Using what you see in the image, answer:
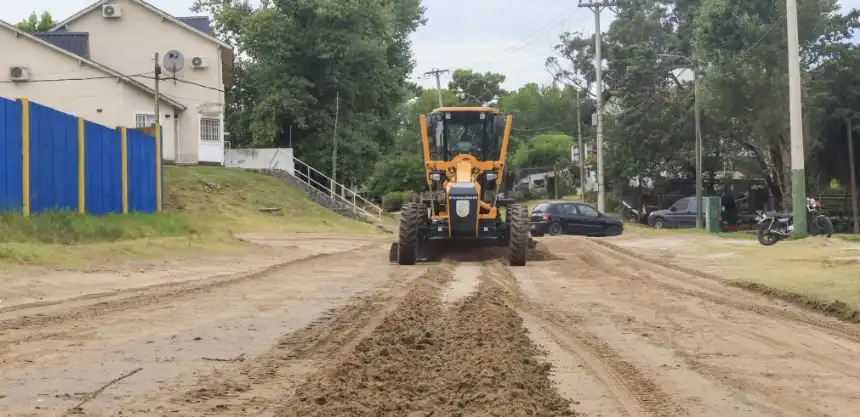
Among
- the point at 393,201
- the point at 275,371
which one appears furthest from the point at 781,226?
the point at 393,201

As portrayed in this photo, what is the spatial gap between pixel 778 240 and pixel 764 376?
16979 millimetres

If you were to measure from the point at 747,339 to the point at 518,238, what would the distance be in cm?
845

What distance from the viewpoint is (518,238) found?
1622 centimetres

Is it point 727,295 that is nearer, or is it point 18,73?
point 727,295

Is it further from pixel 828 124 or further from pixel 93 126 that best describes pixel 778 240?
pixel 828 124

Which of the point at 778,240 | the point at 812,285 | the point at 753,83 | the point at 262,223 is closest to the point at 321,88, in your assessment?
the point at 262,223

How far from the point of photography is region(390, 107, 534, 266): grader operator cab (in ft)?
53.9

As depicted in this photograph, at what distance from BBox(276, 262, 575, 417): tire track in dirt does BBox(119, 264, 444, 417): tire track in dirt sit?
0.55 feet

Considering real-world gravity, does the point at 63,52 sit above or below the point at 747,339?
above

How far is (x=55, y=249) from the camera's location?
13891 mm

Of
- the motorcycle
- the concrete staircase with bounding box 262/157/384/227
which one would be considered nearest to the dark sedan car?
the concrete staircase with bounding box 262/157/384/227

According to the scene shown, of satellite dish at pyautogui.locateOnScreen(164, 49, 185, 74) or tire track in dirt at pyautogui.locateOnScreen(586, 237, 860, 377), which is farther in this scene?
satellite dish at pyautogui.locateOnScreen(164, 49, 185, 74)

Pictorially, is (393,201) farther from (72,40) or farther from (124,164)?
(124,164)

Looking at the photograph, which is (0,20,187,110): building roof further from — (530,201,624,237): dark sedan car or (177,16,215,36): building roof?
(530,201,624,237): dark sedan car
